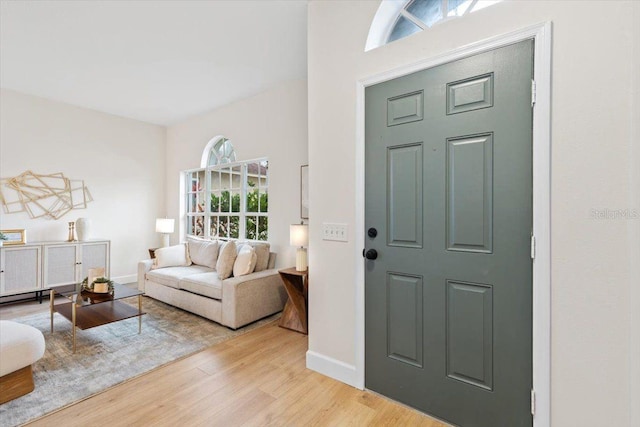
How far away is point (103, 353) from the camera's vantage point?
8.21ft

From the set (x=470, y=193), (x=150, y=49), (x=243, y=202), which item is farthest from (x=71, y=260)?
(x=470, y=193)

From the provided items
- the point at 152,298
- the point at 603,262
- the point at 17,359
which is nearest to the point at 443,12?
the point at 603,262

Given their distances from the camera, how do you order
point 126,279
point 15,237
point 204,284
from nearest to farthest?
point 204,284
point 15,237
point 126,279

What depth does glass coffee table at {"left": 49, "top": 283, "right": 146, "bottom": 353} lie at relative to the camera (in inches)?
101

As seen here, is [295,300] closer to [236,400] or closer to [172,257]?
[236,400]

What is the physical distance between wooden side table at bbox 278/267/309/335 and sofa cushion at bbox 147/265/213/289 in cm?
137

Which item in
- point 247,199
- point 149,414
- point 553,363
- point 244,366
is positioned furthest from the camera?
point 247,199

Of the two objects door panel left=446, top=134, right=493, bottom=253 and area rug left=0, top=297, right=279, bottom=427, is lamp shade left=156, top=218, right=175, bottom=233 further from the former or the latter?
door panel left=446, top=134, right=493, bottom=253

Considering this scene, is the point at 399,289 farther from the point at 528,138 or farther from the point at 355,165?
the point at 528,138

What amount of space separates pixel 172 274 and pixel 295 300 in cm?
170

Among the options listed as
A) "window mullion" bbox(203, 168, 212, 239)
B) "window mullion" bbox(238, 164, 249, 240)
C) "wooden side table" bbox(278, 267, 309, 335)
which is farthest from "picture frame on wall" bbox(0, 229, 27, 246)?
"wooden side table" bbox(278, 267, 309, 335)

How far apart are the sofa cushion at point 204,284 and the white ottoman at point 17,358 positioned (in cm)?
140

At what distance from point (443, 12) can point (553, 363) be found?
204cm

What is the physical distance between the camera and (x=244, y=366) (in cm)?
232
